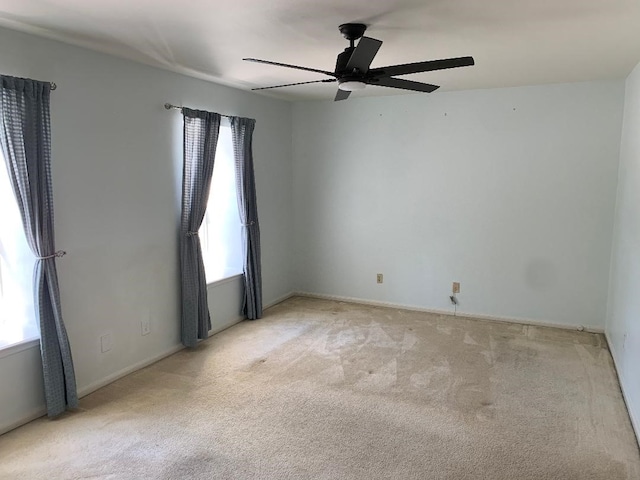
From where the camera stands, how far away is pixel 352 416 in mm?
2896

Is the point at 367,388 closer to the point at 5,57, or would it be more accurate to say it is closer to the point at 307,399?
the point at 307,399

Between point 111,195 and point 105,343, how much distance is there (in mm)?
1048

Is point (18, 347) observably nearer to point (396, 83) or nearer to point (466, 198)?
point (396, 83)

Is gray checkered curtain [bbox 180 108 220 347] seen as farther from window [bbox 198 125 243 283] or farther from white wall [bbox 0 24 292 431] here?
window [bbox 198 125 243 283]

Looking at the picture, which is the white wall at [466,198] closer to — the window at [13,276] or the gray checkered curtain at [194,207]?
the gray checkered curtain at [194,207]

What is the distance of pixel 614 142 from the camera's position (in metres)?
4.20

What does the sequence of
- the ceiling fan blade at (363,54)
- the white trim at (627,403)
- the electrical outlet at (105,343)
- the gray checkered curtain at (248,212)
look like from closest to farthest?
the ceiling fan blade at (363,54), the white trim at (627,403), the electrical outlet at (105,343), the gray checkered curtain at (248,212)

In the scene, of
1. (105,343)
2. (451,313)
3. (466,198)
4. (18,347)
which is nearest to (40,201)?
(18,347)

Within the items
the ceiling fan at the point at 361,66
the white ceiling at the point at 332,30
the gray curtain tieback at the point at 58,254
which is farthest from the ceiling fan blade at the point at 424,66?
the gray curtain tieback at the point at 58,254

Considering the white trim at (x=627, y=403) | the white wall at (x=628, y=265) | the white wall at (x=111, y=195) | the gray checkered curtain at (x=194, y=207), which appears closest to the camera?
the white trim at (x=627, y=403)

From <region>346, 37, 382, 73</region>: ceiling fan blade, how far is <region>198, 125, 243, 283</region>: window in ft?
7.39

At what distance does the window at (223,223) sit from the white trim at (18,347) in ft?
5.96

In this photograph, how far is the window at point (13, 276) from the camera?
9.04 ft

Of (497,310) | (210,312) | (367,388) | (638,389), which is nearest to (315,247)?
(210,312)
